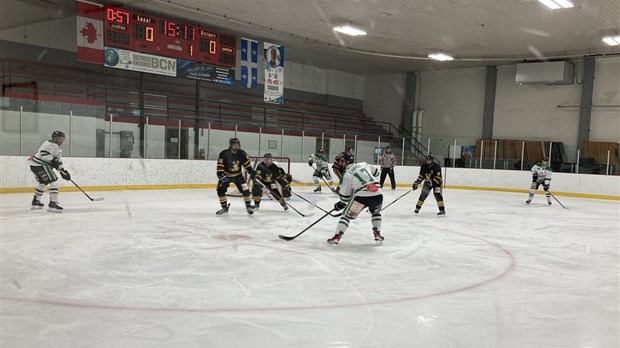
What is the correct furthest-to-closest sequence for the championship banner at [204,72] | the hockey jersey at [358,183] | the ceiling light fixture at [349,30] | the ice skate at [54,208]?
the ceiling light fixture at [349,30]
the championship banner at [204,72]
the ice skate at [54,208]
the hockey jersey at [358,183]

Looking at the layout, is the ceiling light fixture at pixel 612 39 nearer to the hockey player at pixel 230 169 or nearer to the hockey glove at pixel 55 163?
the hockey player at pixel 230 169

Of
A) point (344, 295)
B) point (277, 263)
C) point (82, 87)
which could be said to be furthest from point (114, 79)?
point (344, 295)

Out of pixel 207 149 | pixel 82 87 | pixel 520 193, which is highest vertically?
pixel 82 87

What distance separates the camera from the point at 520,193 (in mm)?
13617

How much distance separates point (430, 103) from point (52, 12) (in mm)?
13921

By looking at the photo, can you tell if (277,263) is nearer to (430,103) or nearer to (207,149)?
(207,149)

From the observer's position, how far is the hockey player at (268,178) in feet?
24.0

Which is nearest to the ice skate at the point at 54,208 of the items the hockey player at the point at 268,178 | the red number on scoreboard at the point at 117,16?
the hockey player at the point at 268,178

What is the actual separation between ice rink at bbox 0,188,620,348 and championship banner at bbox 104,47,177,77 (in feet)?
13.8

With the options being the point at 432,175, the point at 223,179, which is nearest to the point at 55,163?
the point at 223,179

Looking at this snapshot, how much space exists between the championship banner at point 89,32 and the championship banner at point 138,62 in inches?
7.8

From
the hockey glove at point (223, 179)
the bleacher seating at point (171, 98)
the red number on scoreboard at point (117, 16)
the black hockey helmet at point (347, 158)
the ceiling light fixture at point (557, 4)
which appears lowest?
the hockey glove at point (223, 179)

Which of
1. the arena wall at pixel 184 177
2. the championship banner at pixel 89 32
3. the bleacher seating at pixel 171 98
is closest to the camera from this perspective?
the arena wall at pixel 184 177

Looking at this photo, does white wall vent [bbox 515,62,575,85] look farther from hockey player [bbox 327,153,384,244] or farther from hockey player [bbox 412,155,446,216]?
hockey player [bbox 327,153,384,244]
